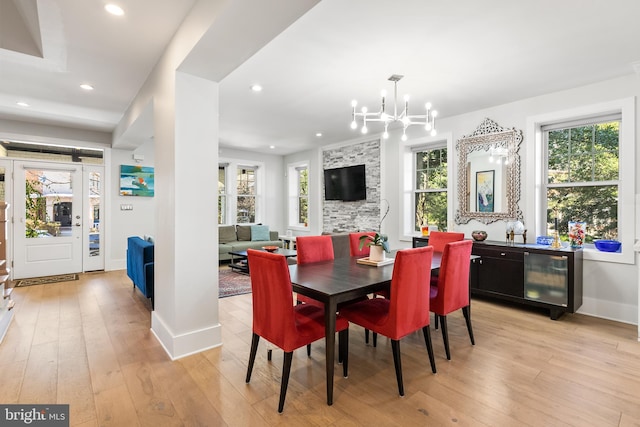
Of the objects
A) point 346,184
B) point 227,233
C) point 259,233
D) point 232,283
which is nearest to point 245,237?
point 259,233

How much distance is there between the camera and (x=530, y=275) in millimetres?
3770

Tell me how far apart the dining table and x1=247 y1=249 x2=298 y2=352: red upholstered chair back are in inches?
7.6

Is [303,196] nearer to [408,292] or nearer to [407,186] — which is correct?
[407,186]

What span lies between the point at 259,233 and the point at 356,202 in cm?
243

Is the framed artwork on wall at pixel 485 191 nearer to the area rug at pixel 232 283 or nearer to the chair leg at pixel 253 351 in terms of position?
the area rug at pixel 232 283

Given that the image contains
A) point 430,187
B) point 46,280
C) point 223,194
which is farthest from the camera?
point 223,194

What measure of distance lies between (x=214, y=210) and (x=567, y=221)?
167 inches

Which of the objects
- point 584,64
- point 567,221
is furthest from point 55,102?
point 567,221

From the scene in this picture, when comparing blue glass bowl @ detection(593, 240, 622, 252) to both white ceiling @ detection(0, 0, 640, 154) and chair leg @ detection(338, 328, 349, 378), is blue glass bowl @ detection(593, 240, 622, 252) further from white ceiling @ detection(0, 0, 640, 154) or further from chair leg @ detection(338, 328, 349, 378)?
chair leg @ detection(338, 328, 349, 378)

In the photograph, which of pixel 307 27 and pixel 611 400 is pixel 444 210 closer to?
pixel 611 400

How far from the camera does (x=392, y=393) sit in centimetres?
214

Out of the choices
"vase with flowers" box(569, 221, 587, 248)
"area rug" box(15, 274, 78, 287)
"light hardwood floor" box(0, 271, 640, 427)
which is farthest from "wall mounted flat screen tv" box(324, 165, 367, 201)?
"area rug" box(15, 274, 78, 287)

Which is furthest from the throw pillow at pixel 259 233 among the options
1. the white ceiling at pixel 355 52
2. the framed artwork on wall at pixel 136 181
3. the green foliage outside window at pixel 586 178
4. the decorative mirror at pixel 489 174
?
the green foliage outside window at pixel 586 178

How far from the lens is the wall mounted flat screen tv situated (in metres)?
6.31
